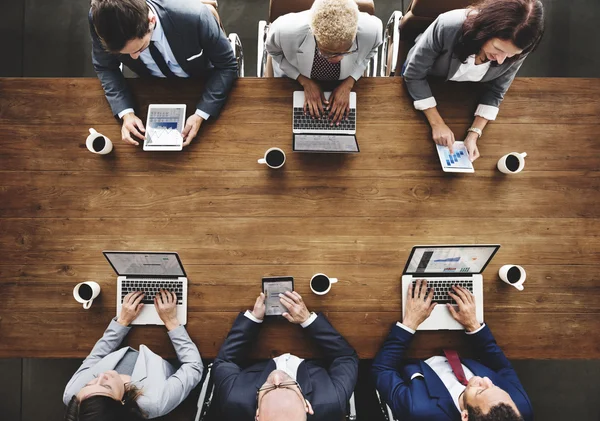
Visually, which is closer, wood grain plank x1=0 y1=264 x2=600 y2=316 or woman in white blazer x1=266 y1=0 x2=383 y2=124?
woman in white blazer x1=266 y1=0 x2=383 y2=124

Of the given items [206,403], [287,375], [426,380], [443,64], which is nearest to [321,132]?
[443,64]

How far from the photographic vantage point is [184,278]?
1.74 m

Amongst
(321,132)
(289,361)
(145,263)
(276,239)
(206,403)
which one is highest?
(321,132)

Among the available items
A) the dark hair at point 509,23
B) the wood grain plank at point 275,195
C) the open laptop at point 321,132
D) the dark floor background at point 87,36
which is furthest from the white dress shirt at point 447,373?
the dark floor background at point 87,36

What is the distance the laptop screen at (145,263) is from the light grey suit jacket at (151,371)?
24 cm

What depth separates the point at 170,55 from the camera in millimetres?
1736

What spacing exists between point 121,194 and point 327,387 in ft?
4.25

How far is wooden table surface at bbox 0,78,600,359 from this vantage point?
5.75ft

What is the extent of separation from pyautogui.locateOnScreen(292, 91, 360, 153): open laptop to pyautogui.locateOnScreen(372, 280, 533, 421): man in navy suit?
736 millimetres

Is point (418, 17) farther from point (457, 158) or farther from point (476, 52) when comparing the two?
point (457, 158)

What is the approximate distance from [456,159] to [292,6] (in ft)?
3.70

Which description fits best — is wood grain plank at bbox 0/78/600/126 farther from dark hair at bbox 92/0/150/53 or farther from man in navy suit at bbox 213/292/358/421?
Answer: man in navy suit at bbox 213/292/358/421

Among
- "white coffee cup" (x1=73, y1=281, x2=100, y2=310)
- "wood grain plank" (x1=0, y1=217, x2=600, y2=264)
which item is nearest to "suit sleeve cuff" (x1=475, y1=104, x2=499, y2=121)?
"wood grain plank" (x1=0, y1=217, x2=600, y2=264)

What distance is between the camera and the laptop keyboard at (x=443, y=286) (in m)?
1.73
